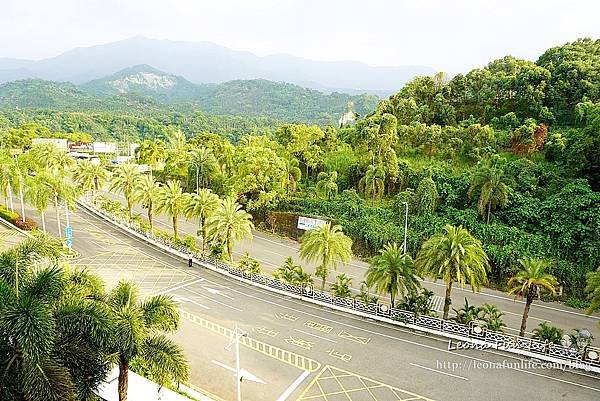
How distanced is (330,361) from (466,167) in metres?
25.4

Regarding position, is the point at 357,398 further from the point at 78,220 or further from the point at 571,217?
the point at 78,220

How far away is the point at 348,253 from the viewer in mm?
26047

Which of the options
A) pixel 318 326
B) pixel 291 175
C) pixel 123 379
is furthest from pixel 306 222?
pixel 123 379

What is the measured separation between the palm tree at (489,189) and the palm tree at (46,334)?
27106 mm

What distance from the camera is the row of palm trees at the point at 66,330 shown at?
9.97m

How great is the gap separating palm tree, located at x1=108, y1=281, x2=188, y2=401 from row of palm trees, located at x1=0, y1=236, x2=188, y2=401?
0.08 feet

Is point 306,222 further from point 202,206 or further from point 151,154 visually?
point 151,154

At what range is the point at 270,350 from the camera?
2009cm

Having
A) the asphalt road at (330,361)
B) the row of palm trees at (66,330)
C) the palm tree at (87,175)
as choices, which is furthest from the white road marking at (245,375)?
the palm tree at (87,175)

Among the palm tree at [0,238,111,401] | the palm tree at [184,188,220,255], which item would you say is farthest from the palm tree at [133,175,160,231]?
the palm tree at [0,238,111,401]

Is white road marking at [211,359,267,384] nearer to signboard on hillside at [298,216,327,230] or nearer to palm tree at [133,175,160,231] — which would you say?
palm tree at [133,175,160,231]

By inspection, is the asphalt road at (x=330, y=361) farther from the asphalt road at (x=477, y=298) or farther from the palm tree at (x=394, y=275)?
the asphalt road at (x=477, y=298)

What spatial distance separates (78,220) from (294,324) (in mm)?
28897

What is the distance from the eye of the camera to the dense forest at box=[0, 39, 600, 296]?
30562 millimetres
